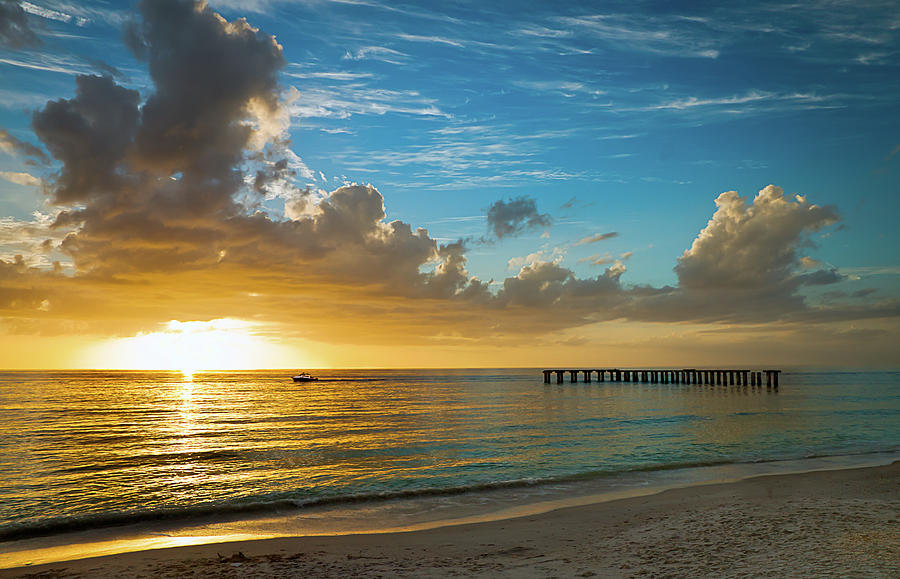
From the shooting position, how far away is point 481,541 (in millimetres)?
12328

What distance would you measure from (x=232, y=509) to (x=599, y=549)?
11259 millimetres

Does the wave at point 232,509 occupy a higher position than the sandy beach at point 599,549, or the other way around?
the sandy beach at point 599,549

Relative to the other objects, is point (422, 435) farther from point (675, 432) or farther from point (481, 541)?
point (481, 541)

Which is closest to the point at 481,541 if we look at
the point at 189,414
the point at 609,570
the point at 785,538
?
the point at 609,570

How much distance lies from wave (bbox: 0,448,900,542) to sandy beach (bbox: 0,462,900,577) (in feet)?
13.8

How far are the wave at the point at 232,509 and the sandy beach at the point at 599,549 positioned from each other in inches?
165

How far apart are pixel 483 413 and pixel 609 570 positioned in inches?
1613

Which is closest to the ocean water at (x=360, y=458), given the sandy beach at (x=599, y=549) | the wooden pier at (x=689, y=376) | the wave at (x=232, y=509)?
the wave at (x=232, y=509)

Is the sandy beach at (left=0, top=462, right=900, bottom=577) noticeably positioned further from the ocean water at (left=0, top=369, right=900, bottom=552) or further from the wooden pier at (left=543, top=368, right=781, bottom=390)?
the wooden pier at (left=543, top=368, right=781, bottom=390)

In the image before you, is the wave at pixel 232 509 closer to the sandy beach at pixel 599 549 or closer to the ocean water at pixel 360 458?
the ocean water at pixel 360 458

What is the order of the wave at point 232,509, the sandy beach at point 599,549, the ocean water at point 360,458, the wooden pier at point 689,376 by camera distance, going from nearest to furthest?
1. the sandy beach at point 599,549
2. the wave at point 232,509
3. the ocean water at point 360,458
4. the wooden pier at point 689,376

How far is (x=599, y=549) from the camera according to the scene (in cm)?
1125

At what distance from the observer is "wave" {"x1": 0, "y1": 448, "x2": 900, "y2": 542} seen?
14.9 m

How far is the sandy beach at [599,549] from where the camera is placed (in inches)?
391
